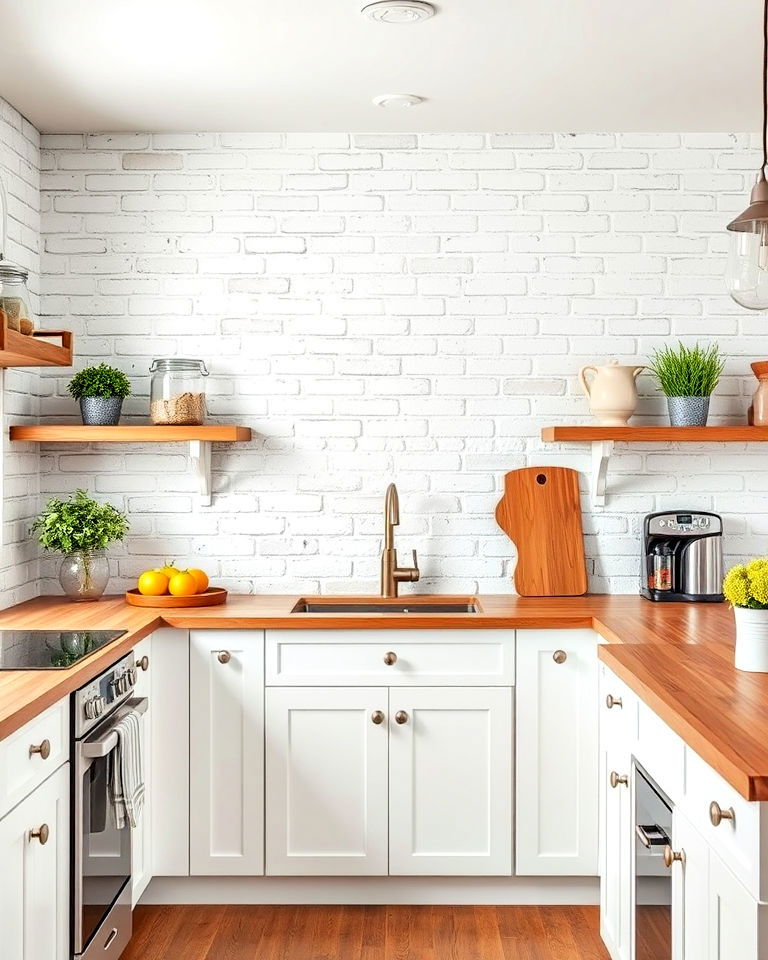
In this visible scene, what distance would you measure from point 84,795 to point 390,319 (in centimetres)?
194

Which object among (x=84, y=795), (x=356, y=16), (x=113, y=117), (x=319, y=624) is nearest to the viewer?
(x=84, y=795)

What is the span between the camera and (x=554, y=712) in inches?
126

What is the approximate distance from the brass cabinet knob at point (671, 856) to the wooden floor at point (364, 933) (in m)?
1.01

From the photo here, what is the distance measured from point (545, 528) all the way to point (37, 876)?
2052mm

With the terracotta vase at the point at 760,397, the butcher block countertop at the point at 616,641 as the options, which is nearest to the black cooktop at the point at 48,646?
the butcher block countertop at the point at 616,641

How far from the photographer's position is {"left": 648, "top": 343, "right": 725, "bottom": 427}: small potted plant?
350cm

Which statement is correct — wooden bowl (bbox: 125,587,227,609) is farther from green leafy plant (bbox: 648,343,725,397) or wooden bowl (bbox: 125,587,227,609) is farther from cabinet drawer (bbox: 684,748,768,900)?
cabinet drawer (bbox: 684,748,768,900)

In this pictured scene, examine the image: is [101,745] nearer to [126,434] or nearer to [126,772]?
[126,772]

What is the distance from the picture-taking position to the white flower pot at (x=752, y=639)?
7.04 ft

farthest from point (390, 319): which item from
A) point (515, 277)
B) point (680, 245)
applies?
point (680, 245)

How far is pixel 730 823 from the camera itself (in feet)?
5.60

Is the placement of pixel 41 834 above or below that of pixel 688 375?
below

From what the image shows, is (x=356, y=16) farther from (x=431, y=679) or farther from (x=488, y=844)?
(x=488, y=844)

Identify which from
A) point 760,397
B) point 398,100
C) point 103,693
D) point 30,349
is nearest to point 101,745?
point 103,693
